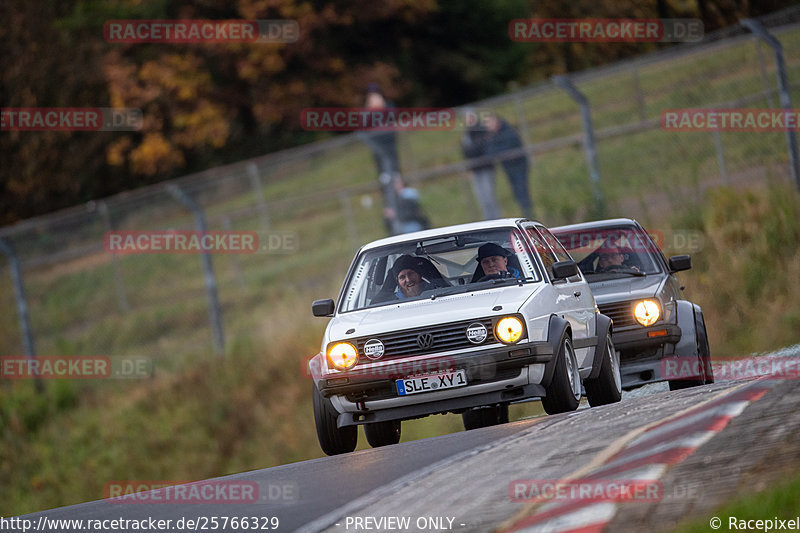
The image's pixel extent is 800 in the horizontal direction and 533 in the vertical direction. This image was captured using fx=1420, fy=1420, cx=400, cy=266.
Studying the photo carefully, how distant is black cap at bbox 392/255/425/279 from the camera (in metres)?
11.4

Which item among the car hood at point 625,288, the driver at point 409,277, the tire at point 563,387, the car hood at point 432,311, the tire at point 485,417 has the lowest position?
the tire at point 485,417

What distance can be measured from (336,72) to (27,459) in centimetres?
2219

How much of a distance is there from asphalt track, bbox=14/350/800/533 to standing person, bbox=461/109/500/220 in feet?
33.9

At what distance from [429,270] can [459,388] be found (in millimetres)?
1542

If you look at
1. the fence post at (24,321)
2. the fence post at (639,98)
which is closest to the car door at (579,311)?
the fence post at (24,321)

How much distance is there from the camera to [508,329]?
10.2 metres

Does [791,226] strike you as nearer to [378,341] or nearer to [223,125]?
[378,341]

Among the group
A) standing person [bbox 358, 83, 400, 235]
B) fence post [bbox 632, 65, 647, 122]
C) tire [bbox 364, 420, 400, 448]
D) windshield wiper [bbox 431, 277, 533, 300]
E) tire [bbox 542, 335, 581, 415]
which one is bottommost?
tire [bbox 364, 420, 400, 448]

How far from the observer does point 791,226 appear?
17359 millimetres

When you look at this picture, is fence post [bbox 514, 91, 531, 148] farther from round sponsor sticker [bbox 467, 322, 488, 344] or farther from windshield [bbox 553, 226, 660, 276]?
round sponsor sticker [bbox 467, 322, 488, 344]

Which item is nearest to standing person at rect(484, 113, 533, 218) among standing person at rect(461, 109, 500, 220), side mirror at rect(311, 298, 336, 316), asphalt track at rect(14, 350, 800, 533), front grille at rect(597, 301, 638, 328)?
standing person at rect(461, 109, 500, 220)

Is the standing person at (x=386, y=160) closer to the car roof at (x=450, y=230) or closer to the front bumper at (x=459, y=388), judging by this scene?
the car roof at (x=450, y=230)

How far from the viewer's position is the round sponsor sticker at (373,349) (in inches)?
406

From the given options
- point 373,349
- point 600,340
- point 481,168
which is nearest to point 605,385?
point 600,340
